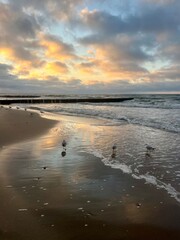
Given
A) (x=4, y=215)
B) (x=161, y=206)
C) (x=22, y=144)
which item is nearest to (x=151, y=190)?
(x=161, y=206)

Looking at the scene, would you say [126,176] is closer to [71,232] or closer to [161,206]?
[161,206]

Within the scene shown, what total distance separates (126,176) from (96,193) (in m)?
1.58

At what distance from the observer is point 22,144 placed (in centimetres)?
1266

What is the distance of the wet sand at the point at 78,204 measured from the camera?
4.91m

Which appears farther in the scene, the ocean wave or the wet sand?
the ocean wave

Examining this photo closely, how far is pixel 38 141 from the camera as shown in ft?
44.5

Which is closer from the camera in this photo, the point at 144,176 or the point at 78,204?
the point at 78,204

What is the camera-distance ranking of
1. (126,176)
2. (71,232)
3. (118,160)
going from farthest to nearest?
1. (118,160)
2. (126,176)
3. (71,232)

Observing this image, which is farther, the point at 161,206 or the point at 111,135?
the point at 111,135

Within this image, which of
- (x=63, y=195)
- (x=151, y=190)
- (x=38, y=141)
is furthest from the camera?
(x=38, y=141)

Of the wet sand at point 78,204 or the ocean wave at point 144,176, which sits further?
the ocean wave at point 144,176

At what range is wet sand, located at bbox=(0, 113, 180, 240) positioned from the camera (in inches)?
193

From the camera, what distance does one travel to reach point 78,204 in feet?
19.7

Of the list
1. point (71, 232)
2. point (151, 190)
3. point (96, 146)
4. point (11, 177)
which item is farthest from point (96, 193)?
point (96, 146)
